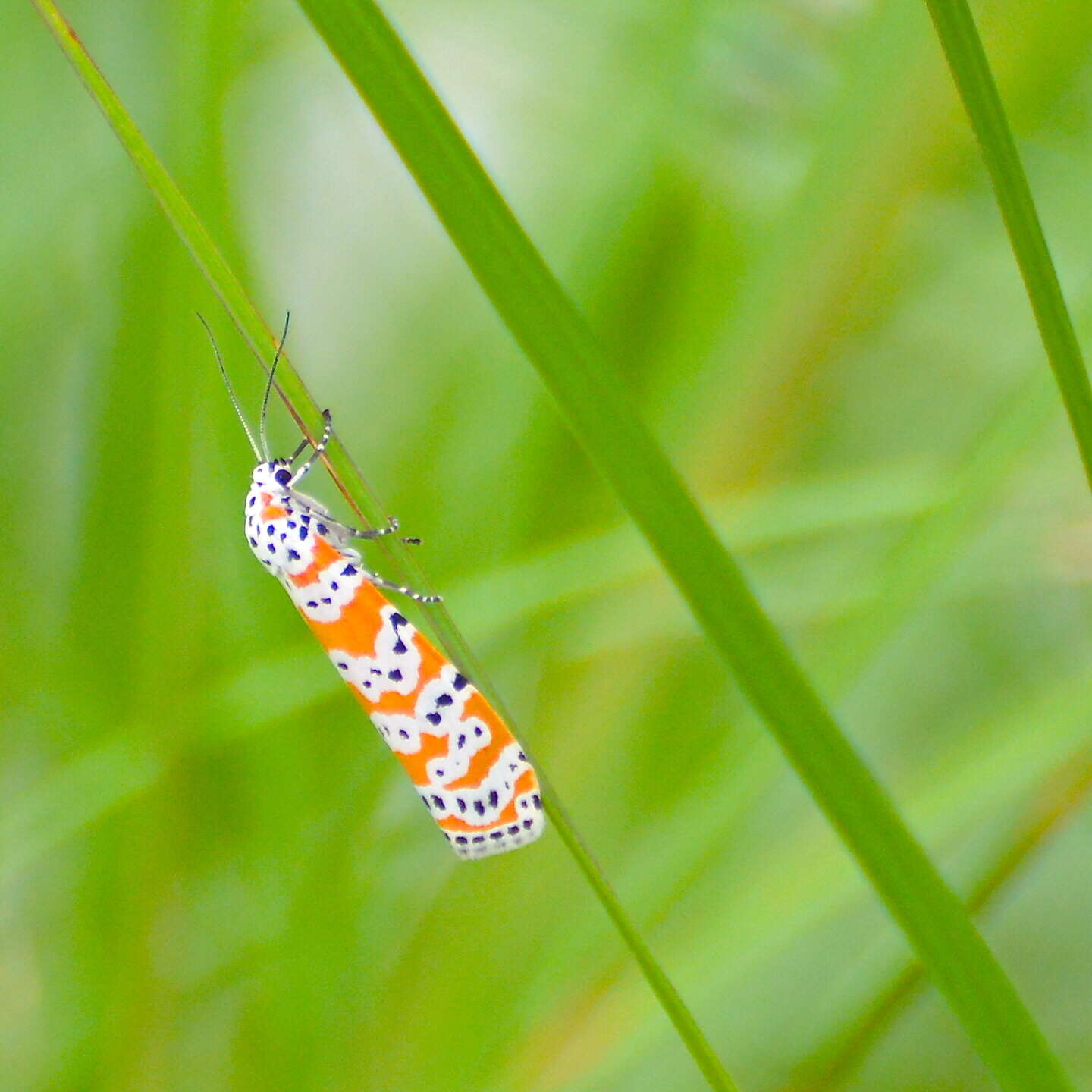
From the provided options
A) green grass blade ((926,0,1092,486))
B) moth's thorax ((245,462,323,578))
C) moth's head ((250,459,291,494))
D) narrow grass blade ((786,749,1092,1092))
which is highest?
moth's head ((250,459,291,494))

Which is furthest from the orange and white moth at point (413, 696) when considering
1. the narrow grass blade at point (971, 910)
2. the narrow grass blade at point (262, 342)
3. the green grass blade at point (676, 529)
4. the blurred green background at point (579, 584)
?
the green grass blade at point (676, 529)

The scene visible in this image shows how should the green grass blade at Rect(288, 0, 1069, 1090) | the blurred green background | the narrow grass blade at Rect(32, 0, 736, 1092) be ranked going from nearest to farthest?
the green grass blade at Rect(288, 0, 1069, 1090), the narrow grass blade at Rect(32, 0, 736, 1092), the blurred green background

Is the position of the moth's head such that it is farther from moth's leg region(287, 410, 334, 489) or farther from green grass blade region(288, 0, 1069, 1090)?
green grass blade region(288, 0, 1069, 1090)

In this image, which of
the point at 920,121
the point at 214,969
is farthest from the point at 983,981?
the point at 920,121

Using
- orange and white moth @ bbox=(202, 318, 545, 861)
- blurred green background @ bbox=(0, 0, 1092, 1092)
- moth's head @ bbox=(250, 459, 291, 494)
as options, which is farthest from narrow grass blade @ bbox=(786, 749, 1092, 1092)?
moth's head @ bbox=(250, 459, 291, 494)

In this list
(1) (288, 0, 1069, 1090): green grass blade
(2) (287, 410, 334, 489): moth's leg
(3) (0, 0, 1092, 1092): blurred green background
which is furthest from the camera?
(3) (0, 0, 1092, 1092): blurred green background

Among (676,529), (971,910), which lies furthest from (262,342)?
(971,910)

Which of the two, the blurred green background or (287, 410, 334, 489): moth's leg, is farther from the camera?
the blurred green background

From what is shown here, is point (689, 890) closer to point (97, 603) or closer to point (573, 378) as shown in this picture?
point (97, 603)
